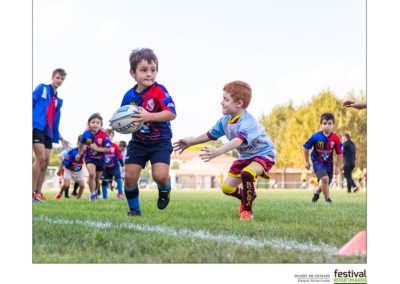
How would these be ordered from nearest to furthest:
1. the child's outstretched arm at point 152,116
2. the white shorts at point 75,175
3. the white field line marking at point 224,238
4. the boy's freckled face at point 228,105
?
1. the white field line marking at point 224,238
2. the child's outstretched arm at point 152,116
3. the boy's freckled face at point 228,105
4. the white shorts at point 75,175

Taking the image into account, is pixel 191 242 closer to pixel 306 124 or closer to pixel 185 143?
pixel 185 143

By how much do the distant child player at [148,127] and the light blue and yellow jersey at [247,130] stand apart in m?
0.62

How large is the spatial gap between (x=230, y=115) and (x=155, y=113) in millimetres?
979

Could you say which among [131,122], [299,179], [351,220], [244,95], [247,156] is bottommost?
[299,179]

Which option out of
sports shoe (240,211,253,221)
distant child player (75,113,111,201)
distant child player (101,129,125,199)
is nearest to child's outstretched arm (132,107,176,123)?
sports shoe (240,211,253,221)

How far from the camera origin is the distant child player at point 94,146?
936cm

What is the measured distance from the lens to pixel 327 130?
8273mm

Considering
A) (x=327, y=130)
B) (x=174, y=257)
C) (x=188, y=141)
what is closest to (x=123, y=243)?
(x=174, y=257)

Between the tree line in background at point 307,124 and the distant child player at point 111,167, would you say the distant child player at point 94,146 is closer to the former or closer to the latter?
the distant child player at point 111,167

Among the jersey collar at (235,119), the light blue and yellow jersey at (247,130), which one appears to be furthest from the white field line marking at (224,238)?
the jersey collar at (235,119)

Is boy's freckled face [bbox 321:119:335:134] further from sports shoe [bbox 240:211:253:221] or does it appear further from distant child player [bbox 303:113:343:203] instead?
sports shoe [bbox 240:211:253:221]

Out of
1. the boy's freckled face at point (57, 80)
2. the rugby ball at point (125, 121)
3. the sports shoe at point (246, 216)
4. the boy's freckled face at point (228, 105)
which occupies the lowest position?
the sports shoe at point (246, 216)

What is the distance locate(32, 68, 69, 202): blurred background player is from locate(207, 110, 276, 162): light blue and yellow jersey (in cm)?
340
